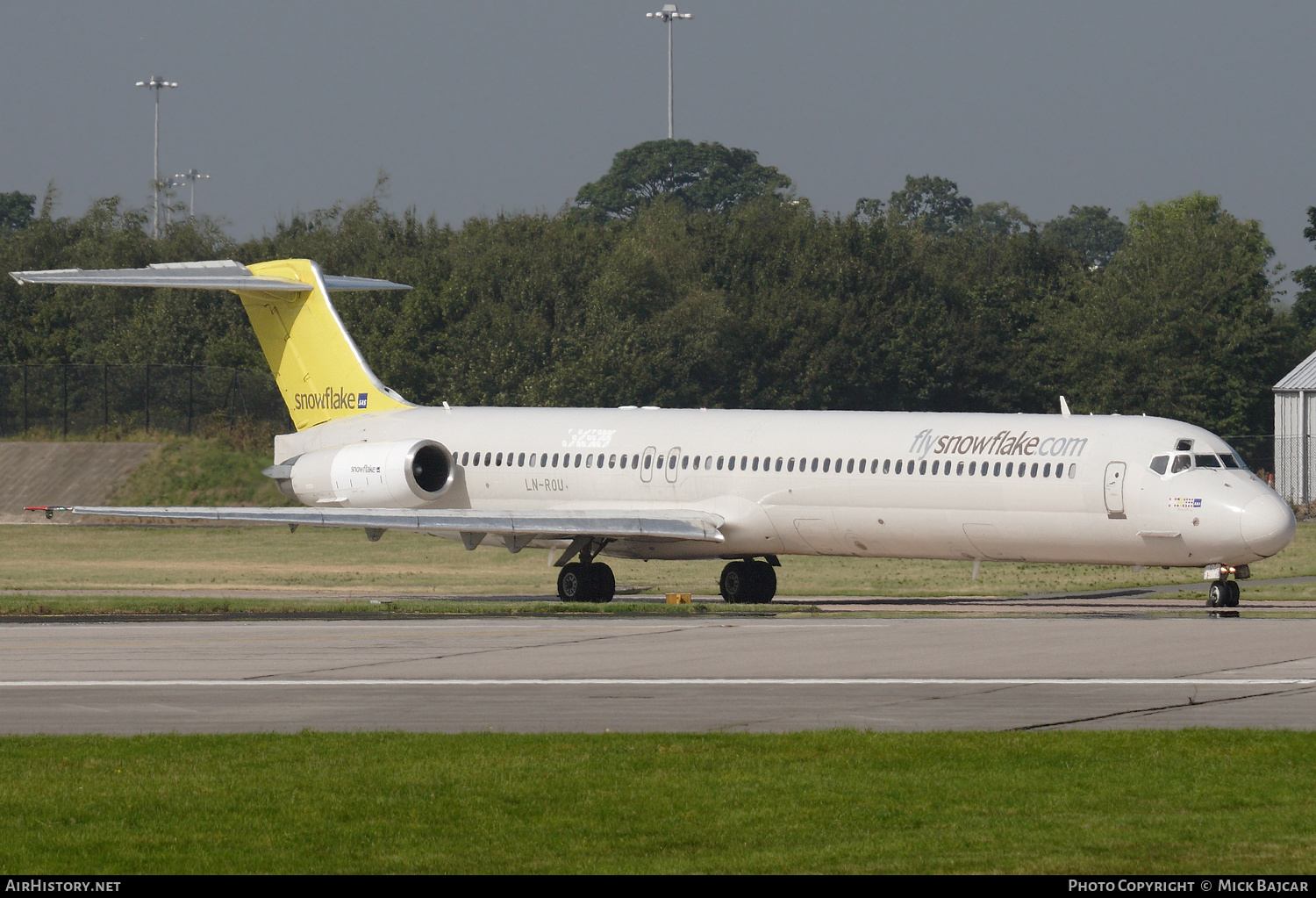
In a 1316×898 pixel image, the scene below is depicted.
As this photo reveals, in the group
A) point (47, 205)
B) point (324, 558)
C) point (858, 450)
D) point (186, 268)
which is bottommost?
point (324, 558)

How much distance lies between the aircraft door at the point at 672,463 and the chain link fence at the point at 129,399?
30140mm

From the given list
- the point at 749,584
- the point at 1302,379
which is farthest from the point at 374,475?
the point at 1302,379

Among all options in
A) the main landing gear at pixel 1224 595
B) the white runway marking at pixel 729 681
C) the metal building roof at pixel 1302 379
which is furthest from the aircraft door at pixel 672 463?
A: the metal building roof at pixel 1302 379

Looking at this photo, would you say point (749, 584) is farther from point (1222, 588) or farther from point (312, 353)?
point (312, 353)

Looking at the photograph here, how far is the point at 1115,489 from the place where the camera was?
28.3m

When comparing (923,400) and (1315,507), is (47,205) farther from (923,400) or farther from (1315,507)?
(1315,507)

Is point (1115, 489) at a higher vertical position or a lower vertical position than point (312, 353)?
lower

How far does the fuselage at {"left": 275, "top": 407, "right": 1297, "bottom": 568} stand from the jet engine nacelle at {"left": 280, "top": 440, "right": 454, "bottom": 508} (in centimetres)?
12

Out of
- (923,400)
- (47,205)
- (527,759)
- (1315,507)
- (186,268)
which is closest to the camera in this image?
(527,759)

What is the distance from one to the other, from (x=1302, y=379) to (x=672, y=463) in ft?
111

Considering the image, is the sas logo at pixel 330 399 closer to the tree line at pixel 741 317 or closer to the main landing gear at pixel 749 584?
the main landing gear at pixel 749 584

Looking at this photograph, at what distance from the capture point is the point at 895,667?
19.5m

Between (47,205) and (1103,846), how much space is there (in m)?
85.0

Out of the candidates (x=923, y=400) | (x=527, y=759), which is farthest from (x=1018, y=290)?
(x=527, y=759)
